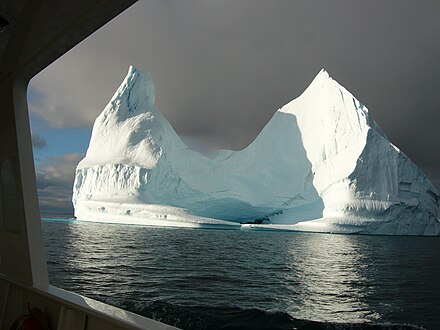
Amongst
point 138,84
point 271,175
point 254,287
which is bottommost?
point 254,287

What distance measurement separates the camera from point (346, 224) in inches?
1075

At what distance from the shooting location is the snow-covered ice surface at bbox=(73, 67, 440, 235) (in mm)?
27031

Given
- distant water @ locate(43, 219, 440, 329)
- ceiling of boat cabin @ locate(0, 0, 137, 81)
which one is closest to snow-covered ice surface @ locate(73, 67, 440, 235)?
distant water @ locate(43, 219, 440, 329)

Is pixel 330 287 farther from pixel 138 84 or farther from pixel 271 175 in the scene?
pixel 138 84

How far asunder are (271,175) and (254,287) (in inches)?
922

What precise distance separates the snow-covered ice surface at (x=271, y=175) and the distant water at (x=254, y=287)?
11966 millimetres

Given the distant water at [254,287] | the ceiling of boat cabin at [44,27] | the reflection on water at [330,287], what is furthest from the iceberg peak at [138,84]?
the ceiling of boat cabin at [44,27]

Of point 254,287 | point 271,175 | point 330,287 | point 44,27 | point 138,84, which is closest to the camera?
point 44,27

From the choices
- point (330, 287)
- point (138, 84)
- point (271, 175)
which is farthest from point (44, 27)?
point (271, 175)

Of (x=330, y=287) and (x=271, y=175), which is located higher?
(x=271, y=175)

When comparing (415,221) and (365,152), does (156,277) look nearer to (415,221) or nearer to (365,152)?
(365,152)

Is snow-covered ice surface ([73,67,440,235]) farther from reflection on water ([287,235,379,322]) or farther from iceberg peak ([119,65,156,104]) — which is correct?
reflection on water ([287,235,379,322])

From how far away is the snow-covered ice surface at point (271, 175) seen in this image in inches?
1064

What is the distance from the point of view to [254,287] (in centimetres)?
916
